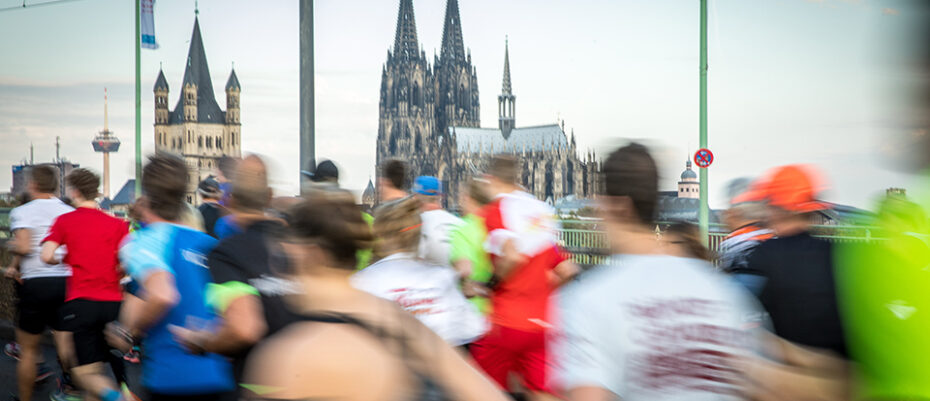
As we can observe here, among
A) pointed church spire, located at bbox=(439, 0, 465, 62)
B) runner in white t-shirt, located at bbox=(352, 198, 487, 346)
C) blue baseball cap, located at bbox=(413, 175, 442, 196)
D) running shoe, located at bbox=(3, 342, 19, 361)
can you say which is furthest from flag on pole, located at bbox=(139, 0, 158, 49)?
pointed church spire, located at bbox=(439, 0, 465, 62)

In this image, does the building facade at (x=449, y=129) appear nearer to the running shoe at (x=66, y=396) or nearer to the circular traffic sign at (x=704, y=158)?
the circular traffic sign at (x=704, y=158)

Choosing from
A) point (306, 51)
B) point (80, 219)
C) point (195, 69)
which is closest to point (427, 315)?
point (80, 219)

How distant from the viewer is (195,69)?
8600cm

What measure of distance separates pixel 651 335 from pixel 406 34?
4373 inches

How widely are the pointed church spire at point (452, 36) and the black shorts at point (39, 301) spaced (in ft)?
355

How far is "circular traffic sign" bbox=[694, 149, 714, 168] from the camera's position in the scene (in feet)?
55.5

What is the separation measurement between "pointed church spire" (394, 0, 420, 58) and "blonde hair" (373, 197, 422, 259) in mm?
106845

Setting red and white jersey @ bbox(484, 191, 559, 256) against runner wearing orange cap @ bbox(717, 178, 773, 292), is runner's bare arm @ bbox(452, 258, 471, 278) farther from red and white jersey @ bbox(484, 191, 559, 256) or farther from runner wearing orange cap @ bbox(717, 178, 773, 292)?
runner wearing orange cap @ bbox(717, 178, 773, 292)

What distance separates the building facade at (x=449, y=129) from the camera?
10756 cm

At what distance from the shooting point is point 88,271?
17.0ft

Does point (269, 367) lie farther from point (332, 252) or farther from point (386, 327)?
point (332, 252)

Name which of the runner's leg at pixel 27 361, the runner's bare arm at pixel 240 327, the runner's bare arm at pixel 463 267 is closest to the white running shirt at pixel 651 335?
the runner's bare arm at pixel 240 327

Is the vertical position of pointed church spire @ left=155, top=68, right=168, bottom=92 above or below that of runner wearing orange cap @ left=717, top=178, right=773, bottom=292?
above

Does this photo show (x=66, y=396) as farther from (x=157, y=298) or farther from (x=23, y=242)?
(x=157, y=298)
